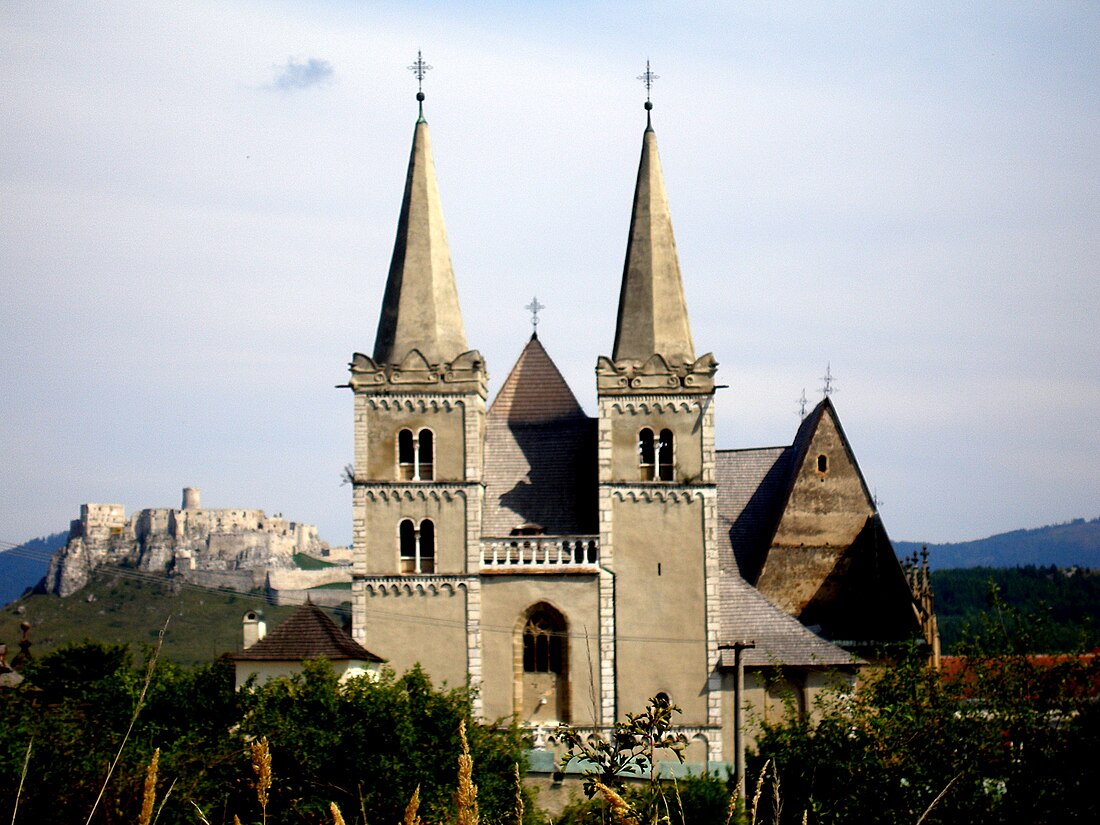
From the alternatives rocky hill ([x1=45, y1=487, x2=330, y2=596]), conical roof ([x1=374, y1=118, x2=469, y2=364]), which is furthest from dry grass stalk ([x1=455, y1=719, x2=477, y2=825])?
rocky hill ([x1=45, y1=487, x2=330, y2=596])

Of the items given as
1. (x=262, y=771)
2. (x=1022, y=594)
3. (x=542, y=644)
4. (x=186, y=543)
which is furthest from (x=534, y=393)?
(x=186, y=543)

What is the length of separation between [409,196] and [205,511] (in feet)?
492

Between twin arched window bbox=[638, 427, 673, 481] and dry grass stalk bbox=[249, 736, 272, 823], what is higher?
twin arched window bbox=[638, 427, 673, 481]

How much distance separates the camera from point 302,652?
43.8m

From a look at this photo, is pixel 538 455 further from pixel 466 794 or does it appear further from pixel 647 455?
pixel 466 794

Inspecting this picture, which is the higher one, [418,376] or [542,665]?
[418,376]

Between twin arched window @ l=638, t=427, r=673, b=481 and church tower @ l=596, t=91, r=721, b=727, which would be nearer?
church tower @ l=596, t=91, r=721, b=727

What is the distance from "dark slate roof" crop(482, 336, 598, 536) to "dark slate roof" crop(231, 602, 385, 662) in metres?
5.71

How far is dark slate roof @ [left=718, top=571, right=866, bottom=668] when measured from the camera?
45.9 metres

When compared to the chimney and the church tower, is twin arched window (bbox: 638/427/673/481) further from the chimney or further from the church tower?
the chimney

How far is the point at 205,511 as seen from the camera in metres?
192

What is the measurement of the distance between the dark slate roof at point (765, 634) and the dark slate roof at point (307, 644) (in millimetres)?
10959

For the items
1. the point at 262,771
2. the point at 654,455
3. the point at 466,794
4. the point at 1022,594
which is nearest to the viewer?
the point at 466,794

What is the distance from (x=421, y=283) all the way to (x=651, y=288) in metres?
7.41
